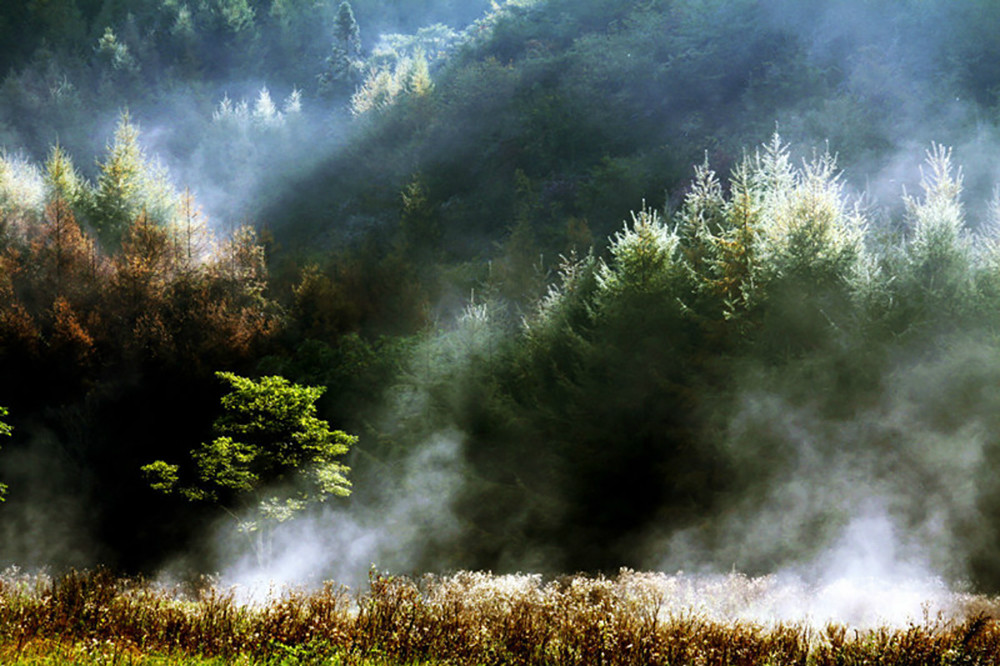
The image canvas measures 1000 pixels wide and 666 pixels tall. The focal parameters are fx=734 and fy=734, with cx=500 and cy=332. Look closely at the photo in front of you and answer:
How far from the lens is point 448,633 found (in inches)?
255

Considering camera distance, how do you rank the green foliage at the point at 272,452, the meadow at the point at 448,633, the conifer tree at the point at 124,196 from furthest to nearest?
the conifer tree at the point at 124,196, the green foliage at the point at 272,452, the meadow at the point at 448,633

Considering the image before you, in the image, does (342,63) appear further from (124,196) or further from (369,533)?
(369,533)

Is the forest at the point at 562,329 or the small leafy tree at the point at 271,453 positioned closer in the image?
the forest at the point at 562,329

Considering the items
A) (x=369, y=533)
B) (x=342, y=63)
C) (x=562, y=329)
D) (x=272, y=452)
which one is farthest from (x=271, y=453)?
(x=342, y=63)

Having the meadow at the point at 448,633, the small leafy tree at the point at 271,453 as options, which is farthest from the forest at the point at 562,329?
the meadow at the point at 448,633

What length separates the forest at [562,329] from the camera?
10633 mm

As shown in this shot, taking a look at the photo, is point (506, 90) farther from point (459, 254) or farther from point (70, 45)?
point (70, 45)

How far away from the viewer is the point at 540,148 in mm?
35594

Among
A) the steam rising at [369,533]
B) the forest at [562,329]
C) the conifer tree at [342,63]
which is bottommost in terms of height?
the steam rising at [369,533]

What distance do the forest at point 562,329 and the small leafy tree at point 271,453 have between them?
6 cm

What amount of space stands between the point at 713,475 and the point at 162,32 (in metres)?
→ 62.7

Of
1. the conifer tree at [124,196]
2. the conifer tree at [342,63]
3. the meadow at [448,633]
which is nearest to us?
the meadow at [448,633]

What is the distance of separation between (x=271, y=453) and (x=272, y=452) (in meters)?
0.06

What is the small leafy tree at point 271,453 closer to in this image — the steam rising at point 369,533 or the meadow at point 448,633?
the steam rising at point 369,533
